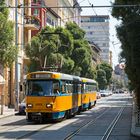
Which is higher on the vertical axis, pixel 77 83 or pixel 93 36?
pixel 93 36

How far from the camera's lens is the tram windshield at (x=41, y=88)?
28562 mm

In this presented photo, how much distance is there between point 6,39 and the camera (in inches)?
1240

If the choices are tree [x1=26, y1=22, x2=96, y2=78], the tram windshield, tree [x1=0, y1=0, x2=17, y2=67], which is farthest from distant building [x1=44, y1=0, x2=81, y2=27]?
the tram windshield

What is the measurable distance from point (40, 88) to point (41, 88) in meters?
0.06

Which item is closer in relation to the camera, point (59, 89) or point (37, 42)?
point (59, 89)

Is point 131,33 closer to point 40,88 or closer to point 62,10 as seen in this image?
point 40,88

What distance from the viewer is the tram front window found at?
2855 centimetres

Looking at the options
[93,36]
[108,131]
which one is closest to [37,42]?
[108,131]

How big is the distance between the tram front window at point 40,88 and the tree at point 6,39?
4.10 metres

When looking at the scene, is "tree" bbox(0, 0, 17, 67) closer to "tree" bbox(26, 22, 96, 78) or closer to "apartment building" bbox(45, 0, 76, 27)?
"tree" bbox(26, 22, 96, 78)

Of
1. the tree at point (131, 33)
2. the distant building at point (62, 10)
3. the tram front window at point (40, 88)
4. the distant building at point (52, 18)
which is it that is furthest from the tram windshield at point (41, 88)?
the distant building at point (62, 10)

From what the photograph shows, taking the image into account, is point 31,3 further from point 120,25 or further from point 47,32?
point 120,25

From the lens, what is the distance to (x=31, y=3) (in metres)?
61.8

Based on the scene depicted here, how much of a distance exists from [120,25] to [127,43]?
9.55 feet
